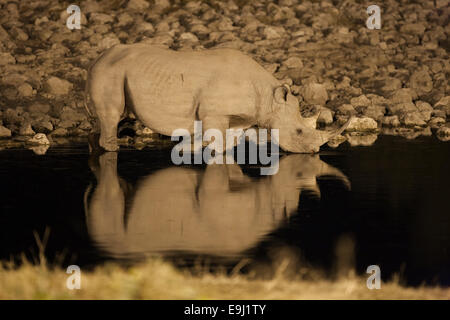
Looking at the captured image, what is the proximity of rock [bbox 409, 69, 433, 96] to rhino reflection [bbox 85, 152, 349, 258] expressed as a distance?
915 centimetres

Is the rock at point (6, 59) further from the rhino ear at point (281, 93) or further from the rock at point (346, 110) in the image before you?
the rhino ear at point (281, 93)

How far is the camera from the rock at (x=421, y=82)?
67.3 feet

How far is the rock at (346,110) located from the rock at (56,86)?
5421mm

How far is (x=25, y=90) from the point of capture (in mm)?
18312

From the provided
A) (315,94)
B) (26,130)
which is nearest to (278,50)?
(315,94)

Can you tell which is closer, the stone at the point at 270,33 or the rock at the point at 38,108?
the rock at the point at 38,108

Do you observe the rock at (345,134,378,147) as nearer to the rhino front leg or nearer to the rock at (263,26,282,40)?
the rhino front leg

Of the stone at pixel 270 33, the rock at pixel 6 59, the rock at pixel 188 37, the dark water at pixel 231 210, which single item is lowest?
the dark water at pixel 231 210

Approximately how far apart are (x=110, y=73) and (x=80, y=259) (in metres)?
6.66

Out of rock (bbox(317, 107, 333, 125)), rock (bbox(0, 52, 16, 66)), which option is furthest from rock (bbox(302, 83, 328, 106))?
rock (bbox(0, 52, 16, 66))

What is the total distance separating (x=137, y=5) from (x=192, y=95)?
10.9 m

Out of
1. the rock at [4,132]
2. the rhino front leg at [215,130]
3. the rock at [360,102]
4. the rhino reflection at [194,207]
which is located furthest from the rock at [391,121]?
the rock at [4,132]

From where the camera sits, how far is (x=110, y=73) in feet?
43.2
